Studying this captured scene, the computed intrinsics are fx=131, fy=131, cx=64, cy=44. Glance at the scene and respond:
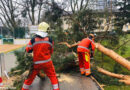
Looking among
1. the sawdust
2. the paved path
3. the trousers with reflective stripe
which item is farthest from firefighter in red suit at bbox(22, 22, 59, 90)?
the trousers with reflective stripe

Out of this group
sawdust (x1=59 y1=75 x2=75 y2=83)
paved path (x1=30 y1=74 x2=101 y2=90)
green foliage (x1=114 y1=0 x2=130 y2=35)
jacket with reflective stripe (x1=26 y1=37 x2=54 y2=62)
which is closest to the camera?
jacket with reflective stripe (x1=26 y1=37 x2=54 y2=62)

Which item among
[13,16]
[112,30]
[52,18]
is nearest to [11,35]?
[13,16]

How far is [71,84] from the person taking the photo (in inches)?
131

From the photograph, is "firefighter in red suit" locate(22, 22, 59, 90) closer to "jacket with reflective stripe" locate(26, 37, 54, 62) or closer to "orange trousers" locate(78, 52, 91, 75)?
"jacket with reflective stripe" locate(26, 37, 54, 62)

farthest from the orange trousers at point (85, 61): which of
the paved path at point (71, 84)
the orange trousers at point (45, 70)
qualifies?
the orange trousers at point (45, 70)

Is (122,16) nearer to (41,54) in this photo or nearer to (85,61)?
(85,61)

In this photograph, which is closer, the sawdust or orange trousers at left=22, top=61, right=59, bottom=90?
orange trousers at left=22, top=61, right=59, bottom=90

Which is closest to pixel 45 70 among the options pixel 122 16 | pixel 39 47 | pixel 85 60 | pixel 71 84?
pixel 39 47

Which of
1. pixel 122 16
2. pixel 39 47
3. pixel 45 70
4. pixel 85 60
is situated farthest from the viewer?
pixel 122 16

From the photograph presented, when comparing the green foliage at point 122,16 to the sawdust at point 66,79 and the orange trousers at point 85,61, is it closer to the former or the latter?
the orange trousers at point 85,61

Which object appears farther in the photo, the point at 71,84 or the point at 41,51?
the point at 71,84

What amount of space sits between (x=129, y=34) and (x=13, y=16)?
17992 millimetres

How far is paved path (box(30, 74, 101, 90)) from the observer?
311 cm

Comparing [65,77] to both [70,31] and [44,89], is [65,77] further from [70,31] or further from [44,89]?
[70,31]
